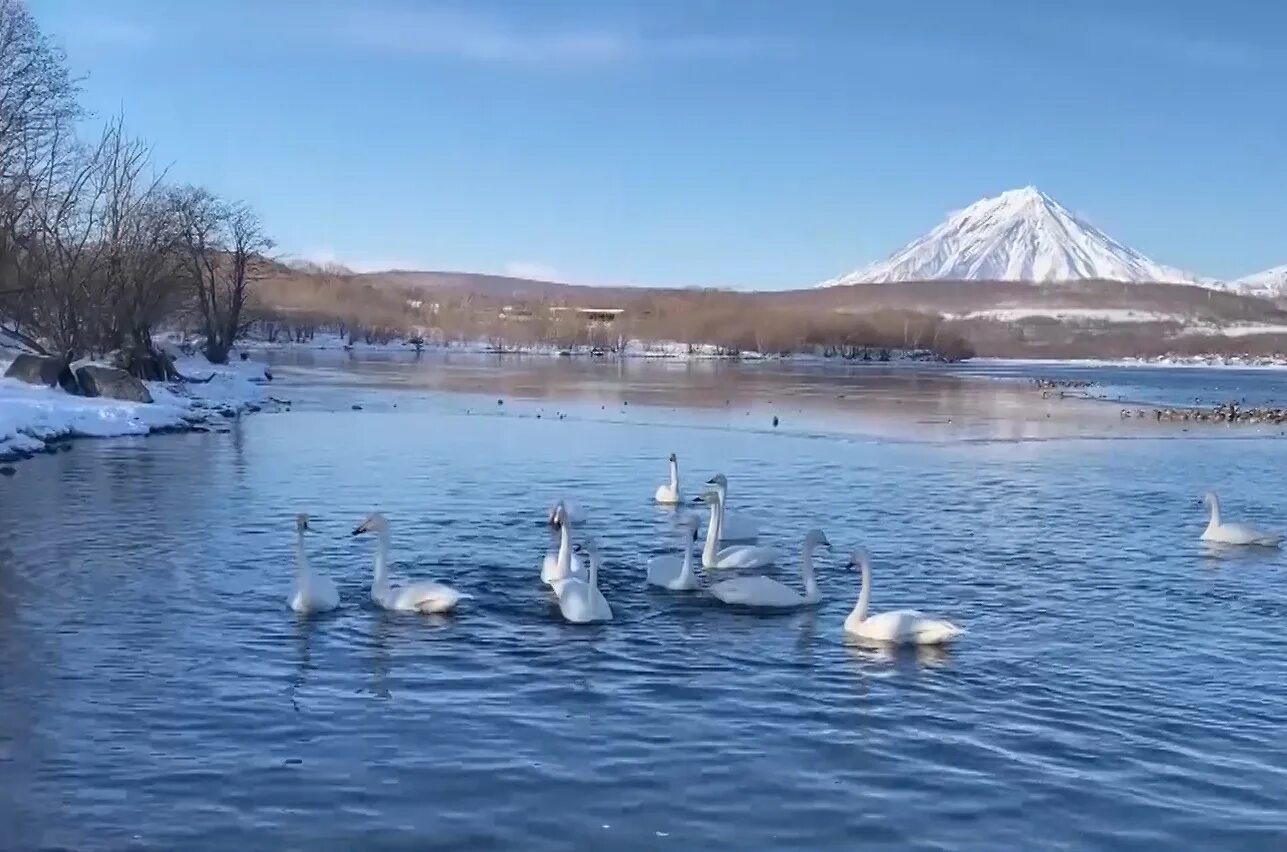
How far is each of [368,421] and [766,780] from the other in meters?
30.6

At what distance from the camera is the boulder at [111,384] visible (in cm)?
3612

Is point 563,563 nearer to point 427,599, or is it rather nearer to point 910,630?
point 427,599

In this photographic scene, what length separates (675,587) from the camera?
14391mm

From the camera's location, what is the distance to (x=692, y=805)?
8148 millimetres

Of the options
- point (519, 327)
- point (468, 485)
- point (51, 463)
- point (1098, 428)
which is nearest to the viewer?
point (468, 485)

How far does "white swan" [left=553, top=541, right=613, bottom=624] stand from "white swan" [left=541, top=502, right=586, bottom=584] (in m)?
0.89

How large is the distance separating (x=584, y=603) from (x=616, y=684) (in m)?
1.98

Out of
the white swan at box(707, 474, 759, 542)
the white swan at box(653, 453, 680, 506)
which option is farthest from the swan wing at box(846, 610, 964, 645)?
the white swan at box(653, 453, 680, 506)

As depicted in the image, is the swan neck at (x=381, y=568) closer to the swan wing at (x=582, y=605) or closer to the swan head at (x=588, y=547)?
the swan wing at (x=582, y=605)

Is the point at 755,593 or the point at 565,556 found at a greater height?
the point at 565,556

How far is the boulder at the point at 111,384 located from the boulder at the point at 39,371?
48cm

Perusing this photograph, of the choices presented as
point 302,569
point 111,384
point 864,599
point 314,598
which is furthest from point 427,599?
point 111,384

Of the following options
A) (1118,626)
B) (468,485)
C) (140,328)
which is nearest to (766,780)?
(1118,626)

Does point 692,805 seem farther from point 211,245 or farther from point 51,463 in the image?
point 211,245
